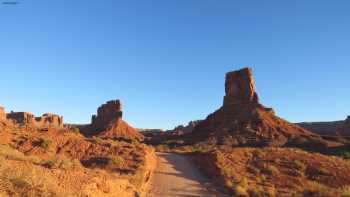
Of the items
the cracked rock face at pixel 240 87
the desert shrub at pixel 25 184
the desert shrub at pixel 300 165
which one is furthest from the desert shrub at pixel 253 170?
the cracked rock face at pixel 240 87

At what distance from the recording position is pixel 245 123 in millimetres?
62250

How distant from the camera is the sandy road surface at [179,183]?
1570cm

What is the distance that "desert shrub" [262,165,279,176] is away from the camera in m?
22.2

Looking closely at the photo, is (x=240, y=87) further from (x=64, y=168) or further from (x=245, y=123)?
(x=64, y=168)

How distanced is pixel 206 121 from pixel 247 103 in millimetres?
9282

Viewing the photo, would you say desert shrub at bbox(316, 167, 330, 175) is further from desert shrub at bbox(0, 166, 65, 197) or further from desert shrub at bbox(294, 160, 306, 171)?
desert shrub at bbox(0, 166, 65, 197)

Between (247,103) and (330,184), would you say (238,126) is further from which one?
(330,184)

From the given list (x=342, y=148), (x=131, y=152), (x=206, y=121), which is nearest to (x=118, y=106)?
(x=206, y=121)

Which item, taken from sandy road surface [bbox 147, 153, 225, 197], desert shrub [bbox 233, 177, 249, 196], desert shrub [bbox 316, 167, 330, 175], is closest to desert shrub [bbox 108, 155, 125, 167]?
sandy road surface [bbox 147, 153, 225, 197]

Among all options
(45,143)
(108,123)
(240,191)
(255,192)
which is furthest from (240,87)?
(240,191)

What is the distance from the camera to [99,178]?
12.5 metres

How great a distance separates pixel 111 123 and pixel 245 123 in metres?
45.1

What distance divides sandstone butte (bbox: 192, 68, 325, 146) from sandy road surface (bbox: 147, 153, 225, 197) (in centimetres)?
3256

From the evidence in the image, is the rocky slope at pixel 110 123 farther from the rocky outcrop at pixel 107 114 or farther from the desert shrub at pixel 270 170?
the desert shrub at pixel 270 170
